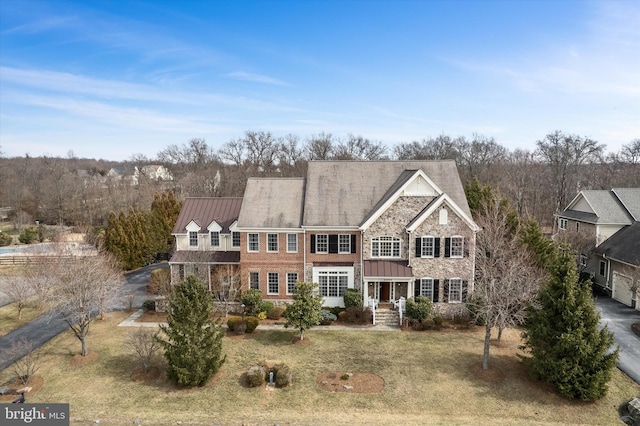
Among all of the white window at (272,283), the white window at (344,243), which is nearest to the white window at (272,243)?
the white window at (272,283)

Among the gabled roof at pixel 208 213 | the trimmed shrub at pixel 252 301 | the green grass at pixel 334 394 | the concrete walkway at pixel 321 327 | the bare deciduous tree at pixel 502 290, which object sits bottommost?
the green grass at pixel 334 394

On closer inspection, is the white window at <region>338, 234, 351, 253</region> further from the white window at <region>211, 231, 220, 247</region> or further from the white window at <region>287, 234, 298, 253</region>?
the white window at <region>211, 231, 220, 247</region>

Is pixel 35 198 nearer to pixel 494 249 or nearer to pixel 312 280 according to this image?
pixel 312 280

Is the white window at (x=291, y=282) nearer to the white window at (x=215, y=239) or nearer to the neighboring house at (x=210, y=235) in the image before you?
the neighboring house at (x=210, y=235)

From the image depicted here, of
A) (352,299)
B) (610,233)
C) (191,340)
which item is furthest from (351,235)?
(610,233)

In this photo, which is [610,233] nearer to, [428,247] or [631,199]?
[631,199]

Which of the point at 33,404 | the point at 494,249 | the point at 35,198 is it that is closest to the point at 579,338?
the point at 494,249
